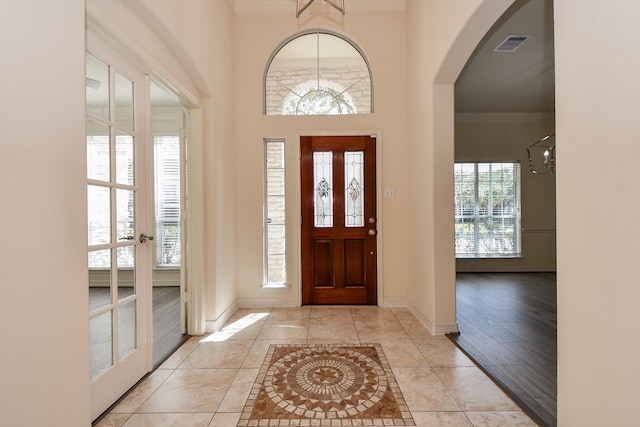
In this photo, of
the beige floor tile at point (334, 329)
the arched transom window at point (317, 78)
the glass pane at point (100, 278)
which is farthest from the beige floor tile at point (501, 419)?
the arched transom window at point (317, 78)

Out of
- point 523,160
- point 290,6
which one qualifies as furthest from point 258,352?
point 523,160

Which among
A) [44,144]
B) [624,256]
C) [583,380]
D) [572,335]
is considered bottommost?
[583,380]

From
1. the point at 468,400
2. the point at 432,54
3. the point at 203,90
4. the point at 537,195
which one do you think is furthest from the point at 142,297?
the point at 537,195

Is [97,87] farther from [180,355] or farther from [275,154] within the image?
[275,154]

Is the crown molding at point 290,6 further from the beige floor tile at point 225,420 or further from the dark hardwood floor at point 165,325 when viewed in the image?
the beige floor tile at point 225,420

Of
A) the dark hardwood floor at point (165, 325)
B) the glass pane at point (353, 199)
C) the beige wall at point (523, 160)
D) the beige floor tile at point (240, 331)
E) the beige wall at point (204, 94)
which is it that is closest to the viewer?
the beige wall at point (204, 94)

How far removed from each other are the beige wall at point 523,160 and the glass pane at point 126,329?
18.7 ft

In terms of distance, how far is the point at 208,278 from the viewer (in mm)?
2971

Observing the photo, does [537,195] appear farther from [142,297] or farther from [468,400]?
[142,297]

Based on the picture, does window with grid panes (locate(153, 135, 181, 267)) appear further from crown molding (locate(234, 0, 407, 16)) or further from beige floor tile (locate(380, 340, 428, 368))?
beige floor tile (locate(380, 340, 428, 368))

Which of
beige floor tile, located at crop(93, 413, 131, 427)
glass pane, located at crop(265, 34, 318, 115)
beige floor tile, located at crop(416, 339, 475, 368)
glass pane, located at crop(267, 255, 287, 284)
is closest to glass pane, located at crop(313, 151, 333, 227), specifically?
glass pane, located at crop(267, 255, 287, 284)

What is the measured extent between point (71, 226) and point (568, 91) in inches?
92.6

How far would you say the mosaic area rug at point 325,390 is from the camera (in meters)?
1.70

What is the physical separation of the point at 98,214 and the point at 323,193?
7.96ft
